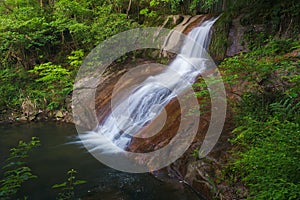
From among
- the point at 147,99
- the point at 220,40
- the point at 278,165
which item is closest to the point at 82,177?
the point at 147,99

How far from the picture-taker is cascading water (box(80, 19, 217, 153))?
657 centimetres

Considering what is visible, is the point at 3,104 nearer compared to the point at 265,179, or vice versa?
the point at 265,179

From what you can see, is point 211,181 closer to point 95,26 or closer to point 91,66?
point 91,66

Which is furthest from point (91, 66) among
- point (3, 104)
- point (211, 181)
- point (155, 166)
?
point (211, 181)

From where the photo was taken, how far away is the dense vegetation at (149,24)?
12.0ft

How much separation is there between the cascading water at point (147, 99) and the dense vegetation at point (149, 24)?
0.69 m

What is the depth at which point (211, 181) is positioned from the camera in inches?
157

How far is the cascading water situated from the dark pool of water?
2.06 feet

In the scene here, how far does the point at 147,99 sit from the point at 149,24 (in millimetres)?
5009

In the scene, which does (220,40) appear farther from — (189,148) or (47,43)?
(47,43)

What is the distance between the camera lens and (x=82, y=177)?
199 inches

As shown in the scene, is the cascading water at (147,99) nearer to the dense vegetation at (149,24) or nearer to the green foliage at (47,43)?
the dense vegetation at (149,24)

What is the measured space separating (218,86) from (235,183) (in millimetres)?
1750

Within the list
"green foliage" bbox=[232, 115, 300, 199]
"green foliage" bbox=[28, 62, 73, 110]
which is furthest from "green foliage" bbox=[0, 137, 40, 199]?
"green foliage" bbox=[28, 62, 73, 110]
